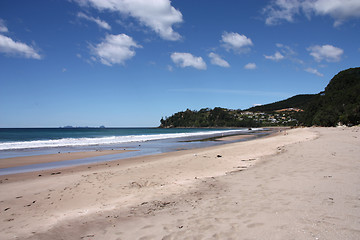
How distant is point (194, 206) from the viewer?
5477 mm

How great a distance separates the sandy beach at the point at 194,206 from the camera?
156 inches

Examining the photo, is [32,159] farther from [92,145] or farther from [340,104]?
[340,104]

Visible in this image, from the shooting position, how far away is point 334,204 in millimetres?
4738

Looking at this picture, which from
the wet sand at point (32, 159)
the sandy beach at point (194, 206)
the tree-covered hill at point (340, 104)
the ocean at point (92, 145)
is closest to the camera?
the sandy beach at point (194, 206)

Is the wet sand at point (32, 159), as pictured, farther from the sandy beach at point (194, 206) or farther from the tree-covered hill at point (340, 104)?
the tree-covered hill at point (340, 104)

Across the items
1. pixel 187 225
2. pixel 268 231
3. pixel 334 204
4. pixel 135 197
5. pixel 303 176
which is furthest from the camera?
pixel 303 176

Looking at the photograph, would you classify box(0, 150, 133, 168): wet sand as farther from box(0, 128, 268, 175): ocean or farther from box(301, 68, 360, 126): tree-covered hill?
box(301, 68, 360, 126): tree-covered hill

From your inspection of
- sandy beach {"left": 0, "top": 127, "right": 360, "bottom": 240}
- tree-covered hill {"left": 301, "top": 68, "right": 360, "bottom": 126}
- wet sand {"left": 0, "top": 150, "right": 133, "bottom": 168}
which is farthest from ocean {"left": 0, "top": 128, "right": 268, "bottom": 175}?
tree-covered hill {"left": 301, "top": 68, "right": 360, "bottom": 126}

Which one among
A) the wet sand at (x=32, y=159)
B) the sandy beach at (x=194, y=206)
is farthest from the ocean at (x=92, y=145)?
the sandy beach at (x=194, y=206)

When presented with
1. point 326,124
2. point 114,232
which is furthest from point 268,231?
point 326,124

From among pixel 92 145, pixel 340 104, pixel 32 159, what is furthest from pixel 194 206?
pixel 340 104

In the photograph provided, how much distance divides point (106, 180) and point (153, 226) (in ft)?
17.1

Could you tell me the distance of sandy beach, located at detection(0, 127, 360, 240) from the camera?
13.0 feet

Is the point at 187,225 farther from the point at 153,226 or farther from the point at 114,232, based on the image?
the point at 114,232
